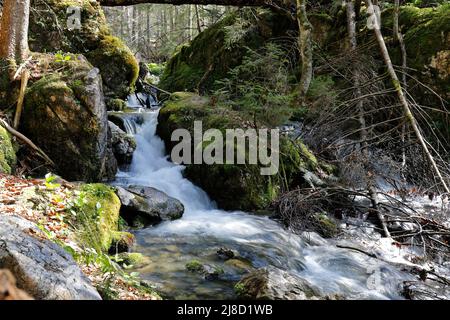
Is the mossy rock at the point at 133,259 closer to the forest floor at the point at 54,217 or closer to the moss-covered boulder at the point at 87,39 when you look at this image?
the forest floor at the point at 54,217

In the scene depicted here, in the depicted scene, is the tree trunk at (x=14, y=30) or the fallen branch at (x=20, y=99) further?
the tree trunk at (x=14, y=30)

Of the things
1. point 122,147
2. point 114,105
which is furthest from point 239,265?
point 114,105

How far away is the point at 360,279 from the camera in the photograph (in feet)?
18.1

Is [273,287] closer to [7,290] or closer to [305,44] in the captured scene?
[7,290]

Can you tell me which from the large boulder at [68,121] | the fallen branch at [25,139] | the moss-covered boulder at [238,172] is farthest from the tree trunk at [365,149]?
the fallen branch at [25,139]

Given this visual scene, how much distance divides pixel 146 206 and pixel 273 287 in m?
3.65

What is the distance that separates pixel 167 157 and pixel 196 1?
21.2 feet

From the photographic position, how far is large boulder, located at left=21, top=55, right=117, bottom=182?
7.63m

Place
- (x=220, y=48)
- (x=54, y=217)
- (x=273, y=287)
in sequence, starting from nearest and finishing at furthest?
(x=273, y=287)
(x=54, y=217)
(x=220, y=48)

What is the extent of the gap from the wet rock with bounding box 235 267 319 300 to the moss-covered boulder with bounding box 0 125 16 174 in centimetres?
441

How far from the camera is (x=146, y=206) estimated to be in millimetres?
7254

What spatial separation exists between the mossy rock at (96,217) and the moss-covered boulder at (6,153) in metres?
1.58

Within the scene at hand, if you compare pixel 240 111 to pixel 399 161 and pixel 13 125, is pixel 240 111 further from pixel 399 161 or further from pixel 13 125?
pixel 13 125

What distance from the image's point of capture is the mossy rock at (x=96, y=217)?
4.77m
